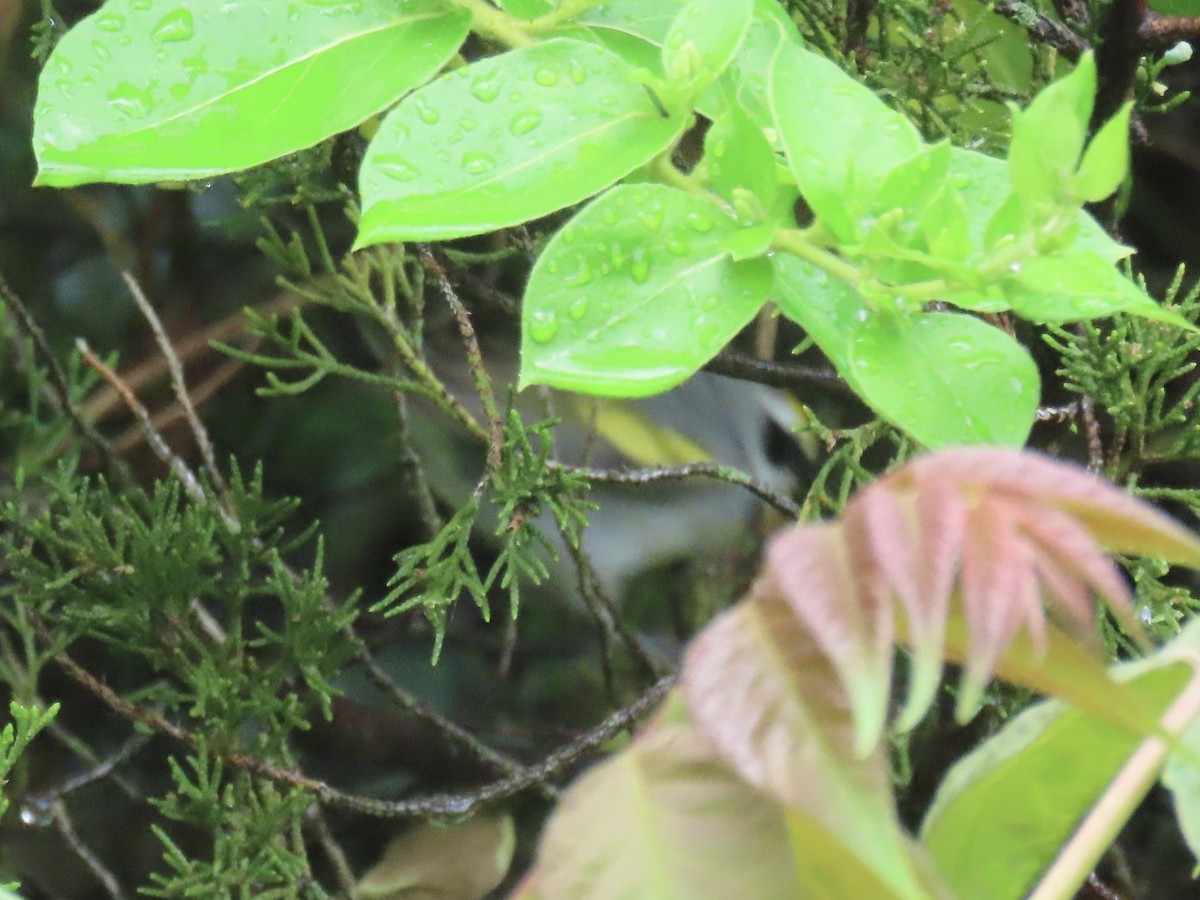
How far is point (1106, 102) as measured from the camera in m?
0.52

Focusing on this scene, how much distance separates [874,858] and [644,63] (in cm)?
32

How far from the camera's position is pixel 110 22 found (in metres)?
0.38

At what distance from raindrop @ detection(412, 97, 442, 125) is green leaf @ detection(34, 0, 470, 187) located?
4cm

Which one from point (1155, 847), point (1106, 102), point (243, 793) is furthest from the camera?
point (1155, 847)

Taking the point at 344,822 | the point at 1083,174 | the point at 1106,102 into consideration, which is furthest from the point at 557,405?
the point at 1083,174

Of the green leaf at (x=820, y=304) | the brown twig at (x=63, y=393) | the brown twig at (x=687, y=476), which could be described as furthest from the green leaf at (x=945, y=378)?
the brown twig at (x=63, y=393)

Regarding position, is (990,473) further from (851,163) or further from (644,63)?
(644,63)

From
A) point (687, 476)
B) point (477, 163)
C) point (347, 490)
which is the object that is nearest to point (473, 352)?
point (687, 476)

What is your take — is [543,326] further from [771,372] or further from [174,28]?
[771,372]

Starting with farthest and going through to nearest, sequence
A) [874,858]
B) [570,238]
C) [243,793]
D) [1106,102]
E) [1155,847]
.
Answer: [1155,847], [243,793], [1106,102], [570,238], [874,858]

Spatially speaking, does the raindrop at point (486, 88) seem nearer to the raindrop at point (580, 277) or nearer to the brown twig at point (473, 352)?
the raindrop at point (580, 277)

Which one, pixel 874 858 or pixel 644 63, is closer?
pixel 874 858

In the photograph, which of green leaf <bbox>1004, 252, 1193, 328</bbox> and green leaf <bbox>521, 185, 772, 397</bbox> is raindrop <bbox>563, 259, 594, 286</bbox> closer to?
green leaf <bbox>521, 185, 772, 397</bbox>

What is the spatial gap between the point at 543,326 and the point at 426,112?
0.27 ft
